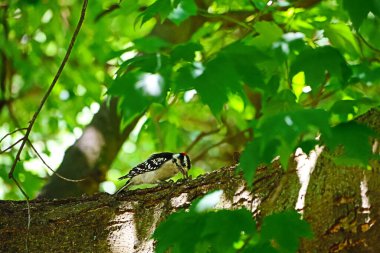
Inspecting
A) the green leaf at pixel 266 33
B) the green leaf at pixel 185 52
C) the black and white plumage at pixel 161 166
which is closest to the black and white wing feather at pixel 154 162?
the black and white plumage at pixel 161 166

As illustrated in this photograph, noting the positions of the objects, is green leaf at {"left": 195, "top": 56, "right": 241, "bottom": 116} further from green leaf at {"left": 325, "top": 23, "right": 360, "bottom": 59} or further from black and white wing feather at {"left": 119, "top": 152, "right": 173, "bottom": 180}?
black and white wing feather at {"left": 119, "top": 152, "right": 173, "bottom": 180}

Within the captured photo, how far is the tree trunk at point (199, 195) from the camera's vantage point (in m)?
2.13

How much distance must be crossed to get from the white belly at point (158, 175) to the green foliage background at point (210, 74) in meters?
0.22

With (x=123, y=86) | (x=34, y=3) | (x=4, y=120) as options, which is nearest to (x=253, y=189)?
(x=123, y=86)

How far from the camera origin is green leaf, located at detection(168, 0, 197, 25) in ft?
9.67

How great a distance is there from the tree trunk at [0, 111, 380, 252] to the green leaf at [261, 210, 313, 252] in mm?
542

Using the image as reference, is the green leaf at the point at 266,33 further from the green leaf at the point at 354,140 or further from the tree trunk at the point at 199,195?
the green leaf at the point at 354,140

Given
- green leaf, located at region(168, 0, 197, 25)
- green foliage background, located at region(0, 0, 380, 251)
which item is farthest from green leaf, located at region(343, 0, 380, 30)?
green leaf, located at region(168, 0, 197, 25)

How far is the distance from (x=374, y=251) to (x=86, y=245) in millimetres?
1085

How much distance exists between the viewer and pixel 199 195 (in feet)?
8.02

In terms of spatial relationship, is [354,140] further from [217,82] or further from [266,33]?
[266,33]

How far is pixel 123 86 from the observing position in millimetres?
1618

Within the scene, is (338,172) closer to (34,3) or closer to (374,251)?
(374,251)

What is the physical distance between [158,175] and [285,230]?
9.82 feet
